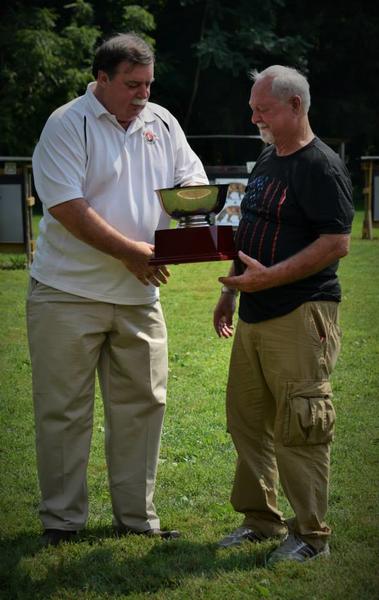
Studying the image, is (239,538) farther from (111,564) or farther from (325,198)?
(325,198)

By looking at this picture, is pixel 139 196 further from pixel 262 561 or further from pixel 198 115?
pixel 198 115

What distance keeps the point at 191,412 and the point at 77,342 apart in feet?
8.88

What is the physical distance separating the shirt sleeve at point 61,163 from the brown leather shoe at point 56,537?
1495 millimetres

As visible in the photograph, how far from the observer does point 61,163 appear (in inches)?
169

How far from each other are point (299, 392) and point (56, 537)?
4.46 feet

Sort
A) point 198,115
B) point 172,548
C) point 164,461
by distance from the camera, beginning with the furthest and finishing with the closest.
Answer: point 198,115, point 164,461, point 172,548

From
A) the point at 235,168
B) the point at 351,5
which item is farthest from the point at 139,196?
the point at 351,5

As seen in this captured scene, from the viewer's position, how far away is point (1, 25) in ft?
106

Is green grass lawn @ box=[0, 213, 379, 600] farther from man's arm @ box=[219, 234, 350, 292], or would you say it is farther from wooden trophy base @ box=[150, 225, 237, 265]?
wooden trophy base @ box=[150, 225, 237, 265]

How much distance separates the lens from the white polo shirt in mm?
4312

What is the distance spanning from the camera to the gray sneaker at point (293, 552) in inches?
168

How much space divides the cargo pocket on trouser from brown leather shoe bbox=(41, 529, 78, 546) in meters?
1.18

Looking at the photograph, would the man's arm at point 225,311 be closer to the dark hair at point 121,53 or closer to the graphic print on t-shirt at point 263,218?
the graphic print on t-shirt at point 263,218

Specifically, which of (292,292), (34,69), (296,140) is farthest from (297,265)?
(34,69)
